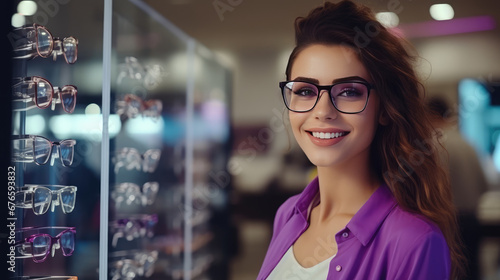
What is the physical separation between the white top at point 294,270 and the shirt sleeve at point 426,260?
0.27 meters

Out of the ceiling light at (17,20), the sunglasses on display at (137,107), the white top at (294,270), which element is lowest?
the white top at (294,270)

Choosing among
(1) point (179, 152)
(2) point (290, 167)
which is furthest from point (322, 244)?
(2) point (290, 167)

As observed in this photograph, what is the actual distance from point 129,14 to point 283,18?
1311 mm

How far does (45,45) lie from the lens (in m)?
1.67

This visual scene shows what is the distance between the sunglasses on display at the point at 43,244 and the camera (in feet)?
5.26

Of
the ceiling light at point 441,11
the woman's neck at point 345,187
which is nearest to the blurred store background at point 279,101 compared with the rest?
the ceiling light at point 441,11

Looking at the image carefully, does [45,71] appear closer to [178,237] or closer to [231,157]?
[178,237]

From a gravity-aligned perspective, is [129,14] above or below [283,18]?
below

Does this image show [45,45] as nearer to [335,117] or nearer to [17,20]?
[17,20]

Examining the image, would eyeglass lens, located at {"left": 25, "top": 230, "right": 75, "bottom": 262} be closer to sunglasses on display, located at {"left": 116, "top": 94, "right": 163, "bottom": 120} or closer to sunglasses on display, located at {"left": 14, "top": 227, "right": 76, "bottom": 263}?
sunglasses on display, located at {"left": 14, "top": 227, "right": 76, "bottom": 263}

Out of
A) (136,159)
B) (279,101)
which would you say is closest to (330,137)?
(136,159)

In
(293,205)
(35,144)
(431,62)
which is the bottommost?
(293,205)

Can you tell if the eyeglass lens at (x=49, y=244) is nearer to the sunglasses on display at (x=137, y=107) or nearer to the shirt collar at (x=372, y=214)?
the sunglasses on display at (x=137, y=107)

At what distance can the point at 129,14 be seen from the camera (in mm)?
2338
